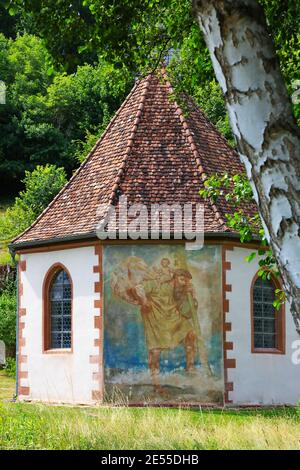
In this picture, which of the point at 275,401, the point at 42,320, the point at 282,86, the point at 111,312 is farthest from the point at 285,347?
the point at 282,86

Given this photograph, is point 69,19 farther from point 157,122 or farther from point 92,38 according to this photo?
point 157,122

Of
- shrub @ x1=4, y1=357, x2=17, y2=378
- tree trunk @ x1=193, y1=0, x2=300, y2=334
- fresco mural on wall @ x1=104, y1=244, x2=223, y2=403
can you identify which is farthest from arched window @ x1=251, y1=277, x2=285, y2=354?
tree trunk @ x1=193, y1=0, x2=300, y2=334

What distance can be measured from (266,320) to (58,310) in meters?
5.05

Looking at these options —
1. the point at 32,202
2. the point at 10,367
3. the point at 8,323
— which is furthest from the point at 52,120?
the point at 10,367

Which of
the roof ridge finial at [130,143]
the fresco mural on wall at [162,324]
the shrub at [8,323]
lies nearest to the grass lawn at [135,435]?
the fresco mural on wall at [162,324]

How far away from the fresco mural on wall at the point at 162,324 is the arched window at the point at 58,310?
Result: 4.97ft

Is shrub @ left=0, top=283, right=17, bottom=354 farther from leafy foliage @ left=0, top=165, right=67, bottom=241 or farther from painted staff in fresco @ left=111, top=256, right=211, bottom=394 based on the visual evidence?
painted staff in fresco @ left=111, top=256, right=211, bottom=394

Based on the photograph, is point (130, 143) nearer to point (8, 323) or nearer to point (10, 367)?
point (8, 323)

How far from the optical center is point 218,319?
1898 cm

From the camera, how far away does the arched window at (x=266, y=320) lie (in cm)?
1995

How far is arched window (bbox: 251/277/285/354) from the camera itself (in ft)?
65.5

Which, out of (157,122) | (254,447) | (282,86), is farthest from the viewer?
(157,122)
